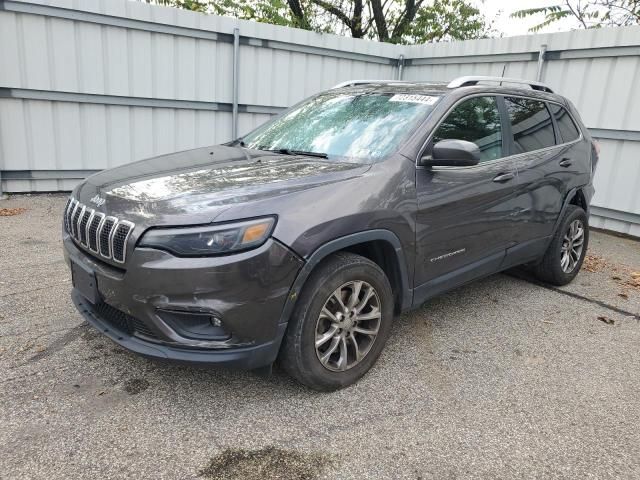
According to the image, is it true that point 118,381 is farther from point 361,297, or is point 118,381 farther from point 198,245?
point 361,297

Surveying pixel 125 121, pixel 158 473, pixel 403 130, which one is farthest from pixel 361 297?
pixel 125 121

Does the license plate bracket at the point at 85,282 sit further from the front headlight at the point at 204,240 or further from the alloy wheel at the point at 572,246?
the alloy wheel at the point at 572,246

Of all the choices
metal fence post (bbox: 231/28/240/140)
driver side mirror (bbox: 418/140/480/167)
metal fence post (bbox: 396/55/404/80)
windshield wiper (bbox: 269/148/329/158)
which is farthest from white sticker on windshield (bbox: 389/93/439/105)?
metal fence post (bbox: 396/55/404/80)

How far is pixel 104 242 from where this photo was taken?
2502mm

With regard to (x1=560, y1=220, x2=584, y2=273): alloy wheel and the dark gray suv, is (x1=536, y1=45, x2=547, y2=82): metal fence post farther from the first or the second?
the dark gray suv

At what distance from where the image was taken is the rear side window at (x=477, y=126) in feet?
11.1

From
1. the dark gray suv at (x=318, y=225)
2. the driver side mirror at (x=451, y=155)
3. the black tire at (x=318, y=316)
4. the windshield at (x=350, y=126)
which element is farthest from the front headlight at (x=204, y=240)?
the driver side mirror at (x=451, y=155)

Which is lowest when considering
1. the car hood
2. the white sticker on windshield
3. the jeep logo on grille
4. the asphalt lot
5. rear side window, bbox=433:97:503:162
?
the asphalt lot

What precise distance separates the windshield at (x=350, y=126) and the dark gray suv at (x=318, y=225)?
0.01 metres

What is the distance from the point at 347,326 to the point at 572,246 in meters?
3.08

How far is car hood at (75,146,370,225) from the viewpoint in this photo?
2406 millimetres

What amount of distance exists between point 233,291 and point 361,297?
33.5 inches

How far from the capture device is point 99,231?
253 centimetres

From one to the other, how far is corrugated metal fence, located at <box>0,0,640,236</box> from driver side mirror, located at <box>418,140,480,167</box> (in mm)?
4988
